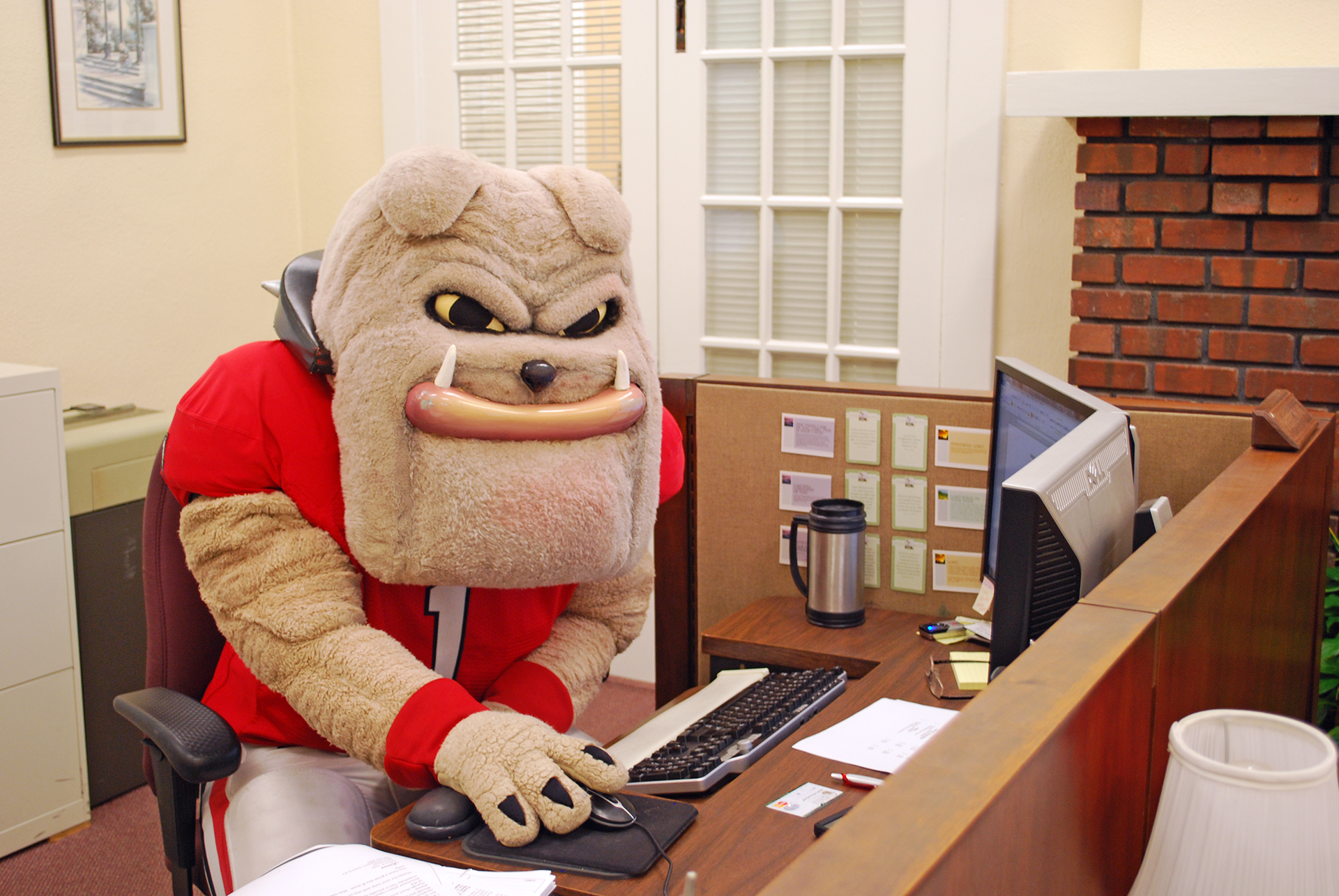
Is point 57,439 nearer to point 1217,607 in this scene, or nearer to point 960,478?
point 960,478

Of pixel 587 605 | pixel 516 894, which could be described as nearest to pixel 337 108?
pixel 587 605

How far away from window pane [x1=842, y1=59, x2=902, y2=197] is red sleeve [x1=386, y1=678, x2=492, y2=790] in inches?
79.7

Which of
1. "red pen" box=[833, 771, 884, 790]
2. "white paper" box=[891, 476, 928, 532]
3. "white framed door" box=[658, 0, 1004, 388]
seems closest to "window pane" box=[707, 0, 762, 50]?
"white framed door" box=[658, 0, 1004, 388]

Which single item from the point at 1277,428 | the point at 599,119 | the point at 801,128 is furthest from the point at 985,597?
the point at 599,119

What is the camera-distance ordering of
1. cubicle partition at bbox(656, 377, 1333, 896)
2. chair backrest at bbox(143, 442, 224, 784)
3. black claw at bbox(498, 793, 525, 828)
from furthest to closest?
chair backrest at bbox(143, 442, 224, 784) < black claw at bbox(498, 793, 525, 828) < cubicle partition at bbox(656, 377, 1333, 896)

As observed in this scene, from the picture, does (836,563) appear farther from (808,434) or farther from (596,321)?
(596,321)

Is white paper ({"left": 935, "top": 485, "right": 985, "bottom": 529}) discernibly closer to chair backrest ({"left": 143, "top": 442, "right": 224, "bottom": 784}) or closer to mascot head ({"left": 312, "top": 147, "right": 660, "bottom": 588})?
mascot head ({"left": 312, "top": 147, "right": 660, "bottom": 588})

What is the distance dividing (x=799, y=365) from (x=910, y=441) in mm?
1266

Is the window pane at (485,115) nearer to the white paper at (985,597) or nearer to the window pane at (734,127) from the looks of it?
the window pane at (734,127)

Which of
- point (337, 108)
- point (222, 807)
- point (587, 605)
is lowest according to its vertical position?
point (222, 807)

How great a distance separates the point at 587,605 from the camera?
158 centimetres

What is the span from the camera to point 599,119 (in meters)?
3.15

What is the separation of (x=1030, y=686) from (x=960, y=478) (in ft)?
3.40

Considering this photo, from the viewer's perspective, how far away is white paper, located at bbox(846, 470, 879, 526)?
6.02 ft
